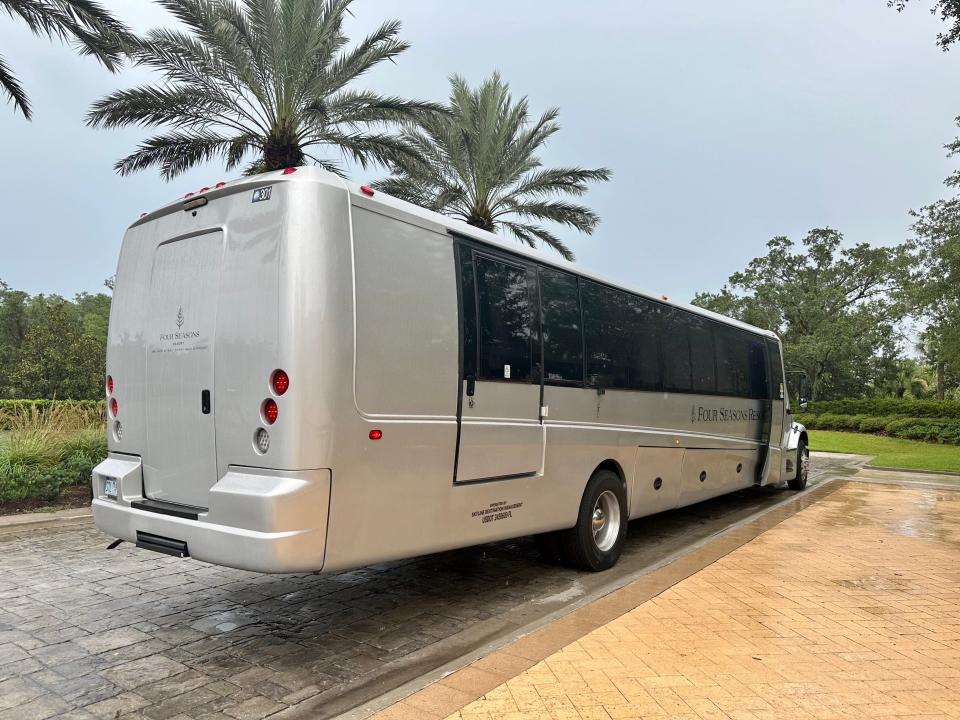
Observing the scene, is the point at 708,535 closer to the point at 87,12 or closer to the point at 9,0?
the point at 87,12

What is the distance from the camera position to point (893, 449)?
973 inches

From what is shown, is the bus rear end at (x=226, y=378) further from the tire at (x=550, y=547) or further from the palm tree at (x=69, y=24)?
the palm tree at (x=69, y=24)

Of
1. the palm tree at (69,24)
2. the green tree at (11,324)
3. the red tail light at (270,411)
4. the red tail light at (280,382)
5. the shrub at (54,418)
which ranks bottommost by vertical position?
the shrub at (54,418)

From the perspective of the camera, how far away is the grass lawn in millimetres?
18606

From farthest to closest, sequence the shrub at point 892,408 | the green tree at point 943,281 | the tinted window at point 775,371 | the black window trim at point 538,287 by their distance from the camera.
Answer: the shrub at point 892,408 → the green tree at point 943,281 → the tinted window at point 775,371 → the black window trim at point 538,287

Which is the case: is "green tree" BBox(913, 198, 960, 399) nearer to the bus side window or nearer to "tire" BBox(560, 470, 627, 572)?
the bus side window

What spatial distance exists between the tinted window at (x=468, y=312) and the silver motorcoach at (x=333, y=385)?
0.06 ft

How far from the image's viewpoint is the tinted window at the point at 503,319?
518 cm

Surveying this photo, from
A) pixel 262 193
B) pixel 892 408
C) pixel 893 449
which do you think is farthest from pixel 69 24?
pixel 892 408

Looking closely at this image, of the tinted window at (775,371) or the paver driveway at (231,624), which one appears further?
the tinted window at (775,371)

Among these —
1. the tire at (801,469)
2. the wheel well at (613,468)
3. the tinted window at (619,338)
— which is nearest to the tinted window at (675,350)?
the tinted window at (619,338)

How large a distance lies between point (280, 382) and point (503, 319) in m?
2.05

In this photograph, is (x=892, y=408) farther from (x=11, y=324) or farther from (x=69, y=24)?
(x=11, y=324)

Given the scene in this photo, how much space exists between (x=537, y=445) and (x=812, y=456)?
18630 millimetres
